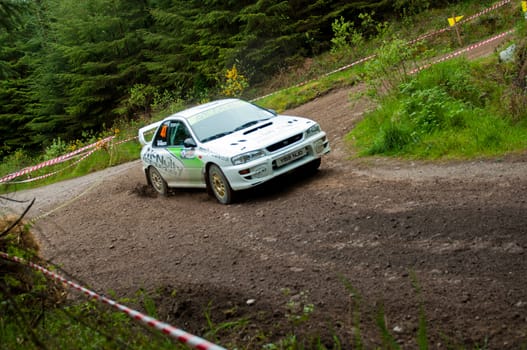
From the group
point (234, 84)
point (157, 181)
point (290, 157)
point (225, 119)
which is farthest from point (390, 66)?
point (234, 84)

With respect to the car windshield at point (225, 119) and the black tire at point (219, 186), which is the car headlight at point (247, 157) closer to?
the black tire at point (219, 186)

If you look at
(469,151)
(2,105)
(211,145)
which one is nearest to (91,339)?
(211,145)

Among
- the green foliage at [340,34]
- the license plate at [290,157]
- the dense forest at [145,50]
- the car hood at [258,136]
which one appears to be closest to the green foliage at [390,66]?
the car hood at [258,136]

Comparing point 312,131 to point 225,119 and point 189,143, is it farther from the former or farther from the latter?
point 189,143

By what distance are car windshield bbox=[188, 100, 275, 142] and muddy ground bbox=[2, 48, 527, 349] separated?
128 centimetres

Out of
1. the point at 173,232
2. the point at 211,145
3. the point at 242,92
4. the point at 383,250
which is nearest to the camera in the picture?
the point at 383,250

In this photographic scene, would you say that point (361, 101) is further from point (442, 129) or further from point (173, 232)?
point (173, 232)

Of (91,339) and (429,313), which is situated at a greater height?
(91,339)

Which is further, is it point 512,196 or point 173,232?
point 173,232

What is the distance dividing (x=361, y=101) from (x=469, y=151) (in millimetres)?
6676

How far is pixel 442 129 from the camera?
35.5 ft

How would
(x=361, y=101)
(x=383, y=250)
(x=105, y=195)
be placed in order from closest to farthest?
(x=383, y=250) → (x=105, y=195) → (x=361, y=101)

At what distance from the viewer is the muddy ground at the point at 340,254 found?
4.77m

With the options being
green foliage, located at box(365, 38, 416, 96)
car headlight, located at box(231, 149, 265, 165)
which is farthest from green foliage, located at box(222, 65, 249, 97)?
car headlight, located at box(231, 149, 265, 165)
